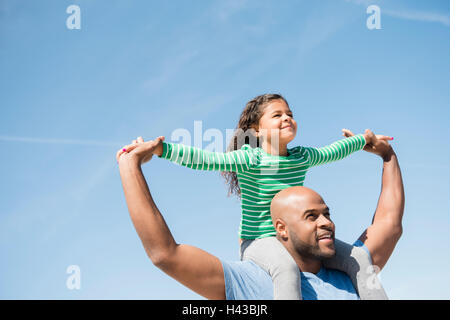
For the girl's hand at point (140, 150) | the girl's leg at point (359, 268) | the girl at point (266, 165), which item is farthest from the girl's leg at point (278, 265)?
the girl's hand at point (140, 150)

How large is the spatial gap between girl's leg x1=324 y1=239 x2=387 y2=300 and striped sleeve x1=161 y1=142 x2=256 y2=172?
894 mm

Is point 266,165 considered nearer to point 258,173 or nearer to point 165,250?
point 258,173

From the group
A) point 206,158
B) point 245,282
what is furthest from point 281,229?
point 206,158

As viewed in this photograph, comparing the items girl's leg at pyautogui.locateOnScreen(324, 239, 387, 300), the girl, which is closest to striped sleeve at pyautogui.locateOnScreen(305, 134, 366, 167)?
the girl

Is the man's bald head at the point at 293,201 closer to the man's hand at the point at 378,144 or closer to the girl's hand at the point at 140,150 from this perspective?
the girl's hand at the point at 140,150

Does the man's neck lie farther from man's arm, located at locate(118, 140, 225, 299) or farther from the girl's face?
the girl's face

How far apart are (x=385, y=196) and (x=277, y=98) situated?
1.22 meters

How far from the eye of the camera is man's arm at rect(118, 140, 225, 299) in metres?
2.72

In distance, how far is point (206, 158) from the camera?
322 cm

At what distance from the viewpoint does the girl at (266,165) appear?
119 inches

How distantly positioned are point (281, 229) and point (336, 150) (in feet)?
3.52

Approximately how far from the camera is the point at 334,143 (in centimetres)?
393
